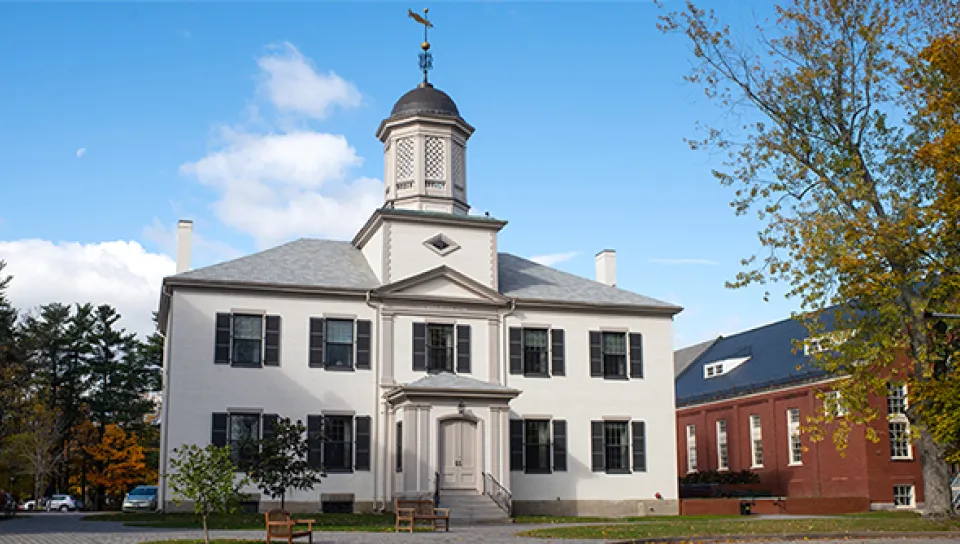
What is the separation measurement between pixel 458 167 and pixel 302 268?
20.7 ft

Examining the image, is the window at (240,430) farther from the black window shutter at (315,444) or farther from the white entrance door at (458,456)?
the white entrance door at (458,456)

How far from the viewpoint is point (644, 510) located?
106ft

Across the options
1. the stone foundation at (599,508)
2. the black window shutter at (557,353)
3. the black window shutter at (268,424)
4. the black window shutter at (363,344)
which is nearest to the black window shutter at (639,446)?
the stone foundation at (599,508)

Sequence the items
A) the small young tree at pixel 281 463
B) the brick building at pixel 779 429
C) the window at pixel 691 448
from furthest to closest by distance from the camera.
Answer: the window at pixel 691 448 < the brick building at pixel 779 429 < the small young tree at pixel 281 463

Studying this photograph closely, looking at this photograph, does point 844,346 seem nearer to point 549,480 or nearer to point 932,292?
point 932,292

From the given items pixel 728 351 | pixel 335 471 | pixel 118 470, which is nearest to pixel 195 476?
pixel 335 471

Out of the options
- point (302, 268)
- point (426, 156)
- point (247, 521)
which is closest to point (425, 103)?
point (426, 156)

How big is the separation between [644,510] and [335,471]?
1000cm

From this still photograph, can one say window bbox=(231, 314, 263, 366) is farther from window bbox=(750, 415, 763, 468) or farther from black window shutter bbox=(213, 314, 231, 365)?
window bbox=(750, 415, 763, 468)

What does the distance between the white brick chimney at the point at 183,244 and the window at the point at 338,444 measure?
271 inches

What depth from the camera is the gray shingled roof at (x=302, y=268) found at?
3034 centimetres

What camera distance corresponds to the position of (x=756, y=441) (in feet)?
136

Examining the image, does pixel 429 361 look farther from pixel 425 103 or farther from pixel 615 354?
pixel 425 103

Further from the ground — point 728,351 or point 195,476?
point 728,351
